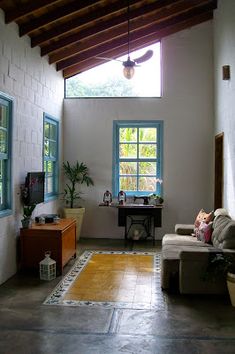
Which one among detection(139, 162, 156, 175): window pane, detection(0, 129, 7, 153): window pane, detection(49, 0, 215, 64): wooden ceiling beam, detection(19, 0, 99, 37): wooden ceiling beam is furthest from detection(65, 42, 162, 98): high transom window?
detection(0, 129, 7, 153): window pane

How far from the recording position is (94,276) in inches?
204

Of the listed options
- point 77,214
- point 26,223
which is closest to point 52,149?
point 77,214

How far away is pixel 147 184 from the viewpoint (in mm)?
7875

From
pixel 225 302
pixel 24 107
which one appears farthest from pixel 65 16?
pixel 225 302

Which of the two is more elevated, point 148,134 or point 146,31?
point 146,31

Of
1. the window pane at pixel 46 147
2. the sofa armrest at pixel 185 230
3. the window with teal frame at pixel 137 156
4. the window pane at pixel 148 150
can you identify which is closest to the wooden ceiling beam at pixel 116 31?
the window pane at pixel 46 147

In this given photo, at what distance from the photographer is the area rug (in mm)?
4200

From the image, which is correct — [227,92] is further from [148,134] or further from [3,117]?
[3,117]

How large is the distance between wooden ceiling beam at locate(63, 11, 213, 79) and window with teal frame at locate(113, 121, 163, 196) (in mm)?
1260

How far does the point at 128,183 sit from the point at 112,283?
3.30m

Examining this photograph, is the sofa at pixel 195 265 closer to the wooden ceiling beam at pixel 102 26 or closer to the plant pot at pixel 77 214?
the plant pot at pixel 77 214

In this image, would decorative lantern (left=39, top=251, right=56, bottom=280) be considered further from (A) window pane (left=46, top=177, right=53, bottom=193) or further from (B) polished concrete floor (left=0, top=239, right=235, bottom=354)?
(A) window pane (left=46, top=177, right=53, bottom=193)

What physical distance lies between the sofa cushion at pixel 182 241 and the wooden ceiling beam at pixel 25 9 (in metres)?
3.50

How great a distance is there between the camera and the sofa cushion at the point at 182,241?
17.5 feet
